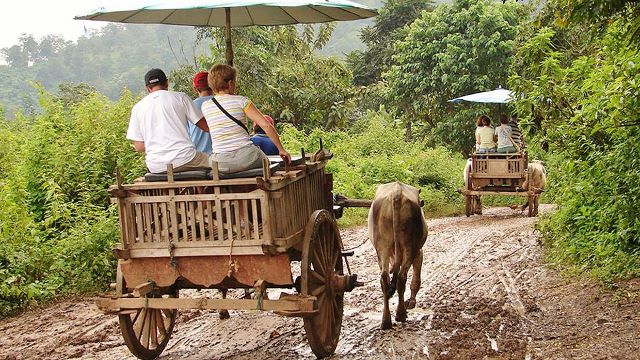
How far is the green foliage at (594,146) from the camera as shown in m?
8.29

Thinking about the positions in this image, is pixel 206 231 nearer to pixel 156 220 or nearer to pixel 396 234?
pixel 156 220

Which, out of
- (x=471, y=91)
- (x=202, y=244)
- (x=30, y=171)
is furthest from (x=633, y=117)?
(x=471, y=91)

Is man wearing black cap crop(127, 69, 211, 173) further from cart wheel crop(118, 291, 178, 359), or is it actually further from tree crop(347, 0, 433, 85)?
tree crop(347, 0, 433, 85)

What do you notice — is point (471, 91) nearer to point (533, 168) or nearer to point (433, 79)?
point (433, 79)

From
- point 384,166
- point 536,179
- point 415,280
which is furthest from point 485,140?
point 415,280

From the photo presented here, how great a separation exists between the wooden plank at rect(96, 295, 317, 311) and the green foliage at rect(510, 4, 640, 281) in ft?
12.9

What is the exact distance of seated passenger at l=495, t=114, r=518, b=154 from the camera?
16297 mm

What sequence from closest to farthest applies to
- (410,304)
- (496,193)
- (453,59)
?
1. (410,304)
2. (496,193)
3. (453,59)

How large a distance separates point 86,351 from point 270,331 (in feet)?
5.76

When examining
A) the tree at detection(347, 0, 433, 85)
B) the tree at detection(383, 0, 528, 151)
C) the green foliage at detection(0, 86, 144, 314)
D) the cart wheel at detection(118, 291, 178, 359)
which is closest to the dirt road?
the cart wheel at detection(118, 291, 178, 359)

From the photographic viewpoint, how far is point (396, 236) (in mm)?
7484

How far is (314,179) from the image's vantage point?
696 cm

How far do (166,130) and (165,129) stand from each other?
0.04 ft

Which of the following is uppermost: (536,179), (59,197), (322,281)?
(59,197)
